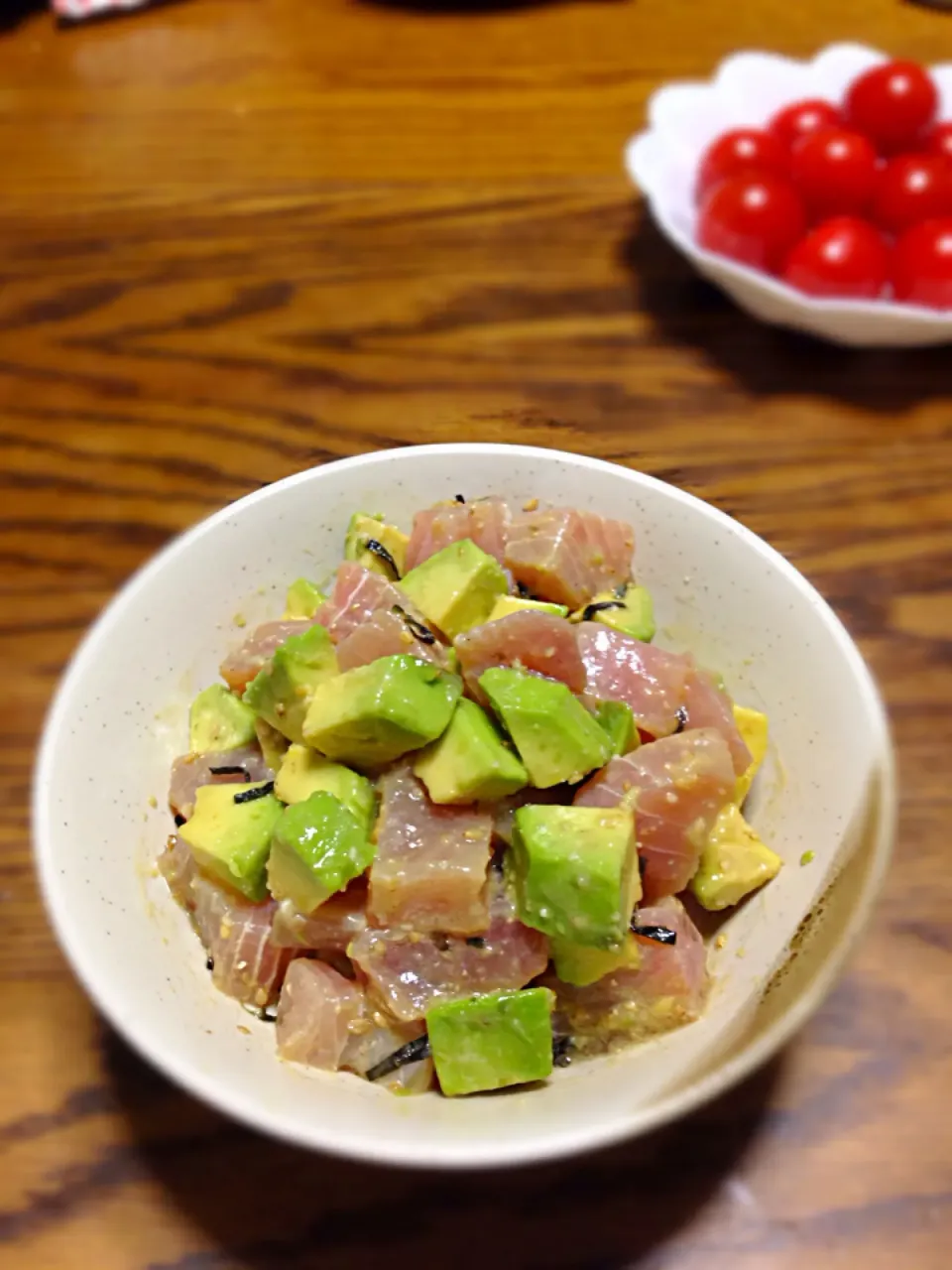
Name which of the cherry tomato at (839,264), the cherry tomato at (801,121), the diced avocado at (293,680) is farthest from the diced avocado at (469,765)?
the cherry tomato at (801,121)

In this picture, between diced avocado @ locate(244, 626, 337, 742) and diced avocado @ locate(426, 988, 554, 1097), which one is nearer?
diced avocado @ locate(426, 988, 554, 1097)

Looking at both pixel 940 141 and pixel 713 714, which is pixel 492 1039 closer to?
pixel 713 714

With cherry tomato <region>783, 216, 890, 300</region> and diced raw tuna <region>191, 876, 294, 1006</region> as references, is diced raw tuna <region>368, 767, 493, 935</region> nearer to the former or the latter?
diced raw tuna <region>191, 876, 294, 1006</region>

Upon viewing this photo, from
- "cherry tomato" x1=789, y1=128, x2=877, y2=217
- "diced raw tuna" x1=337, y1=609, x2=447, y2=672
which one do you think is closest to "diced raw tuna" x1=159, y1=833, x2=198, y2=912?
"diced raw tuna" x1=337, y1=609, x2=447, y2=672

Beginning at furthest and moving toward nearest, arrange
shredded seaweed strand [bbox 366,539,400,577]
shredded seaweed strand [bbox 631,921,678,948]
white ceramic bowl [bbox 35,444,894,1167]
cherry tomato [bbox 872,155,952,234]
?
cherry tomato [bbox 872,155,952,234]
shredded seaweed strand [bbox 366,539,400,577]
shredded seaweed strand [bbox 631,921,678,948]
white ceramic bowl [bbox 35,444,894,1167]

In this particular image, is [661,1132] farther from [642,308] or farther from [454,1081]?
[642,308]

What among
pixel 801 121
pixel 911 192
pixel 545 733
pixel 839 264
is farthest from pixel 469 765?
pixel 801 121

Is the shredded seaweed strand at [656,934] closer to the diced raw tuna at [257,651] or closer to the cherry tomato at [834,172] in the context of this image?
the diced raw tuna at [257,651]
